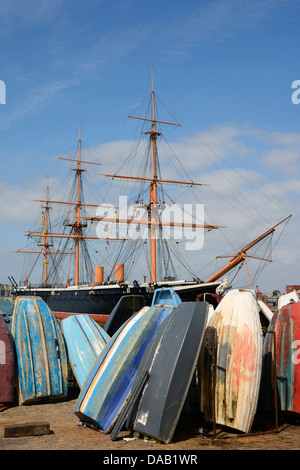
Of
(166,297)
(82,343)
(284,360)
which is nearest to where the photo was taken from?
(284,360)

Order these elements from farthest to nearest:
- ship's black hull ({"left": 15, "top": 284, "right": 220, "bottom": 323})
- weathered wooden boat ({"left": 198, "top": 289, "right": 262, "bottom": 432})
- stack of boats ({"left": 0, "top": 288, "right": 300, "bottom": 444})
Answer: ship's black hull ({"left": 15, "top": 284, "right": 220, "bottom": 323}) → weathered wooden boat ({"left": 198, "top": 289, "right": 262, "bottom": 432}) → stack of boats ({"left": 0, "top": 288, "right": 300, "bottom": 444})

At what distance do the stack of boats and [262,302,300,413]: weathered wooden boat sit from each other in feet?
0.05

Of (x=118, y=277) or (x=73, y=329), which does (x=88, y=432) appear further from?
(x=118, y=277)

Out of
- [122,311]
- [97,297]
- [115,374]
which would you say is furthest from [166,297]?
[97,297]

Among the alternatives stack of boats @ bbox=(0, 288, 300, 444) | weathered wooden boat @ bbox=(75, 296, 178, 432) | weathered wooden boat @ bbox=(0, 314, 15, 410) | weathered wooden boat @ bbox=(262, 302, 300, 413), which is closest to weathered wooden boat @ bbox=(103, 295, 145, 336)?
stack of boats @ bbox=(0, 288, 300, 444)

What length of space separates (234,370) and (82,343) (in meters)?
4.02

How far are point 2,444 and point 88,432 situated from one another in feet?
4.33

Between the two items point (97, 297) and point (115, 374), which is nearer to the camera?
point (115, 374)

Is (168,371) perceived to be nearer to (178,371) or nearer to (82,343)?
(178,371)

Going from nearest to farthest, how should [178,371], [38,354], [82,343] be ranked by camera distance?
1. [178,371]
2. [38,354]
3. [82,343]

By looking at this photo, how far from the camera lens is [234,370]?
7.17 metres

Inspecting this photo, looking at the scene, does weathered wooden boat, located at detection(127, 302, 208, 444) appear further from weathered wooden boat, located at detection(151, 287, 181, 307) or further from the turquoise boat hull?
weathered wooden boat, located at detection(151, 287, 181, 307)

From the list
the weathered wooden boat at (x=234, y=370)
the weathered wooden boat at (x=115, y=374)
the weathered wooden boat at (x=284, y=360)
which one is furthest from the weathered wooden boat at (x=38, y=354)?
the weathered wooden boat at (x=284, y=360)

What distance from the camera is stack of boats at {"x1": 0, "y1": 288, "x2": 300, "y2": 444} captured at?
6.59 metres
